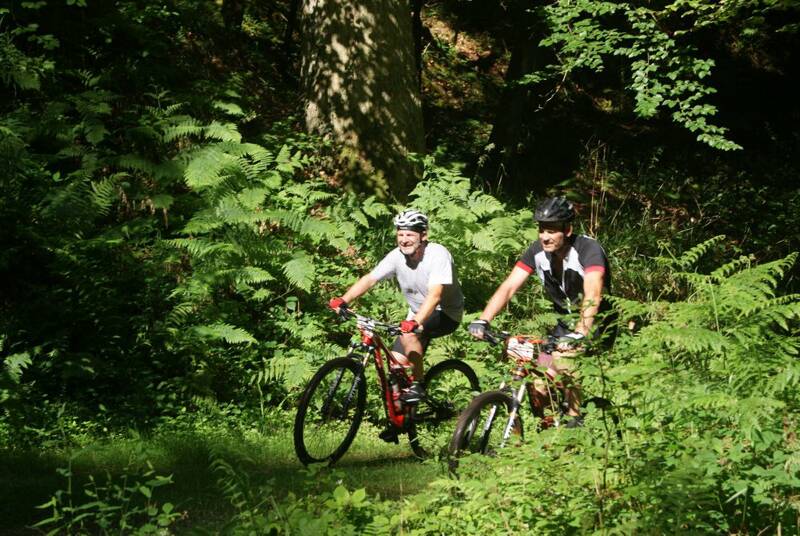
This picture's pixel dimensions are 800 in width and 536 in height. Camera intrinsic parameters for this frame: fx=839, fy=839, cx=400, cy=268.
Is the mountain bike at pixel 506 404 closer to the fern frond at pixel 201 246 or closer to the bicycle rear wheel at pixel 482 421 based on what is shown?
the bicycle rear wheel at pixel 482 421

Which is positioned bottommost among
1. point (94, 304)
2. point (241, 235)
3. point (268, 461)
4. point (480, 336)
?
point (268, 461)

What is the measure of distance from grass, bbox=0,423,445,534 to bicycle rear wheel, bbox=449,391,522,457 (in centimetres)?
32

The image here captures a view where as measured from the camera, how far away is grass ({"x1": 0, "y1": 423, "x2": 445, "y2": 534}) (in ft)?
19.6

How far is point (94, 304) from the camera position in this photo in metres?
8.74

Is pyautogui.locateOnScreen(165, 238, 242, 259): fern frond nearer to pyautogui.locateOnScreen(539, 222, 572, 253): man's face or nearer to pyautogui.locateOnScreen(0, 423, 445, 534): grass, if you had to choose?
pyautogui.locateOnScreen(0, 423, 445, 534): grass

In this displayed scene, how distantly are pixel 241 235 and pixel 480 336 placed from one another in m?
4.23

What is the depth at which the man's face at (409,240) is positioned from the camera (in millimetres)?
7551

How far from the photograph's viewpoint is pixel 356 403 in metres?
7.67

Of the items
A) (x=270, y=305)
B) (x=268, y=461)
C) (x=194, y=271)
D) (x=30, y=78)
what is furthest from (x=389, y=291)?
(x=30, y=78)

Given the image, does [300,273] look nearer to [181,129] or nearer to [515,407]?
[181,129]

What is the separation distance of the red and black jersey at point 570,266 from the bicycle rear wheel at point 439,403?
166cm

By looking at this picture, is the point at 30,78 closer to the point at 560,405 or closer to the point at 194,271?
the point at 194,271

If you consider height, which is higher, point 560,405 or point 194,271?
point 194,271

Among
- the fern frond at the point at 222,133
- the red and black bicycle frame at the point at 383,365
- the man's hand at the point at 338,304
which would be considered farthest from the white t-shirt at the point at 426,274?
the fern frond at the point at 222,133
